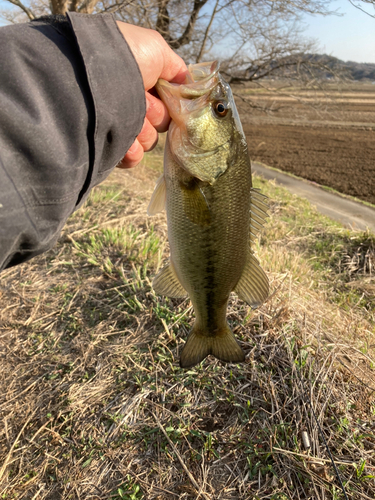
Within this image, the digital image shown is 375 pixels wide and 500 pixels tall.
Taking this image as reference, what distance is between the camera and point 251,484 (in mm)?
2059

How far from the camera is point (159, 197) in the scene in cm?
188

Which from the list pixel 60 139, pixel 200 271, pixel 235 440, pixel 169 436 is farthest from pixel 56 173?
pixel 235 440

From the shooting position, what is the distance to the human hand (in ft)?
5.71

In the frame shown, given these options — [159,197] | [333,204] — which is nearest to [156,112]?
[159,197]

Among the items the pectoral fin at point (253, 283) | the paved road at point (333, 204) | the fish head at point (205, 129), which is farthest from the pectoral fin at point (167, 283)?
the paved road at point (333, 204)

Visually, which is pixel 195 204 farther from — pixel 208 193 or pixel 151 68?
pixel 151 68

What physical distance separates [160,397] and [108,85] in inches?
83.9

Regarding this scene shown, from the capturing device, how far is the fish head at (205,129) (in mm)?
1655

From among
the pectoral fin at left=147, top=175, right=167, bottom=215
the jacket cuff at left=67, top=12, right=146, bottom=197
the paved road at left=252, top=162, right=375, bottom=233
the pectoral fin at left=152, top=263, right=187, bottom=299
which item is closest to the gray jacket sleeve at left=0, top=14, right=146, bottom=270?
the jacket cuff at left=67, top=12, right=146, bottom=197

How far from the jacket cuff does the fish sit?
0.81 ft

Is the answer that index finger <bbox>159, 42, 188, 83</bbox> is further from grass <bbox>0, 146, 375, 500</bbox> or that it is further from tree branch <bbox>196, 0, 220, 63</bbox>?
tree branch <bbox>196, 0, 220, 63</bbox>

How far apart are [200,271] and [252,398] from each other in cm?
124

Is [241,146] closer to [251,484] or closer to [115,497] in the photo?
[251,484]

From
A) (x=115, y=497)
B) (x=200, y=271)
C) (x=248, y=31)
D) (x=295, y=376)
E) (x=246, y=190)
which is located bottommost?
(x=115, y=497)
